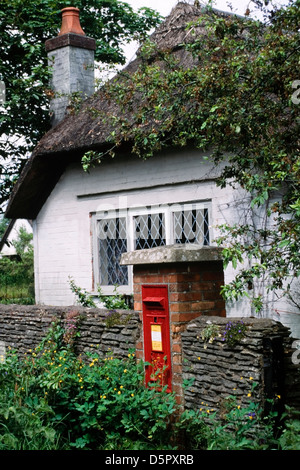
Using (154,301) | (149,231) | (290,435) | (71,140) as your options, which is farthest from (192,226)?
(290,435)

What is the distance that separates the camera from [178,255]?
15.7ft

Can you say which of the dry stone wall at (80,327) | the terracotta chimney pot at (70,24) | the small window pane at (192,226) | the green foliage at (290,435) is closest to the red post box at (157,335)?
the dry stone wall at (80,327)

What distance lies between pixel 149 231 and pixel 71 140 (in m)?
1.88

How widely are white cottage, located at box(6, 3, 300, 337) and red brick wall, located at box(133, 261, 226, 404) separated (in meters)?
2.61

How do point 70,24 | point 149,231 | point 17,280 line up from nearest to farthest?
1. point 149,231
2. point 70,24
3. point 17,280

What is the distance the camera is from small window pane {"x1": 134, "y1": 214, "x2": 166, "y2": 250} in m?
8.86

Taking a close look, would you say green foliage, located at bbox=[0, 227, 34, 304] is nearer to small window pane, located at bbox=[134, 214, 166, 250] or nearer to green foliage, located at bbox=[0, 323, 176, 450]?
small window pane, located at bbox=[134, 214, 166, 250]

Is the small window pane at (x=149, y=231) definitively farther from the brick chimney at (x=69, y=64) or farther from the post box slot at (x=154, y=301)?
the post box slot at (x=154, y=301)

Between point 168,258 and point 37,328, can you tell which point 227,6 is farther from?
point 37,328

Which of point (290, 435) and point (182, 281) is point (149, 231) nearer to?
point (182, 281)

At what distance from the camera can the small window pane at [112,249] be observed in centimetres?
941

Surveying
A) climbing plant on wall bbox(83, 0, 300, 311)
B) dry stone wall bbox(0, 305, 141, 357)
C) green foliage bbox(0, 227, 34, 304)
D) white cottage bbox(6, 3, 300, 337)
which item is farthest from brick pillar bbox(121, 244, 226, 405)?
green foliage bbox(0, 227, 34, 304)

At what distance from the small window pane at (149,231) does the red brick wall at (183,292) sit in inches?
146

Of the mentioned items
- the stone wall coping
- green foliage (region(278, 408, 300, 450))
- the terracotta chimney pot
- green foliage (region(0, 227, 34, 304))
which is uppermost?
the terracotta chimney pot
